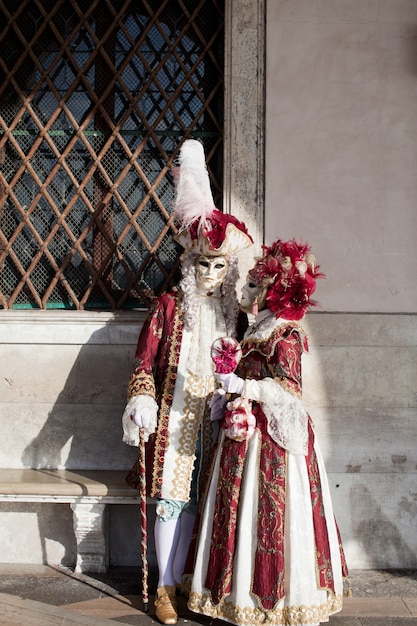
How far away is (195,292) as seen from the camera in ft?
11.9

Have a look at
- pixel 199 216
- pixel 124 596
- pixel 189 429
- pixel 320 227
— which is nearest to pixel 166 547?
pixel 124 596

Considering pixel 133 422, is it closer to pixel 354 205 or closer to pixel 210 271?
pixel 210 271

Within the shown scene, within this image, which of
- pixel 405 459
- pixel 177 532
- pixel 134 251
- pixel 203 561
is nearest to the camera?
pixel 203 561

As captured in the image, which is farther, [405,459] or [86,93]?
[86,93]

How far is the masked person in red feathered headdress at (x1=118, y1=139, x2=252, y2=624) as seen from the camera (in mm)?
3479

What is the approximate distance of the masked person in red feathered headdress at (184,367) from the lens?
3479 mm

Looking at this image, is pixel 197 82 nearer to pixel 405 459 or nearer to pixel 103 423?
pixel 103 423

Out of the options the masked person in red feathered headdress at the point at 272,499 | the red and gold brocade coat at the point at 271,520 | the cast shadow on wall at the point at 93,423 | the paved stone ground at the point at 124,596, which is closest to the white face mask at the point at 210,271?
the masked person in red feathered headdress at the point at 272,499

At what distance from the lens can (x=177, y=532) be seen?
3533 mm

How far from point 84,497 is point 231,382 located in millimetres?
1223

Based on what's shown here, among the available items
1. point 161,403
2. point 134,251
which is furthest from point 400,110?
point 161,403

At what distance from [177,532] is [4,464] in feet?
4.17

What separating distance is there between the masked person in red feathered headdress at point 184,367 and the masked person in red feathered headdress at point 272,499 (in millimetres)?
238

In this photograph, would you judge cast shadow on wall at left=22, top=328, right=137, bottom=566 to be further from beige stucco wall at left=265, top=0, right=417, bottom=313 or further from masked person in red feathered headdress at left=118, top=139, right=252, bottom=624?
beige stucco wall at left=265, top=0, right=417, bottom=313
